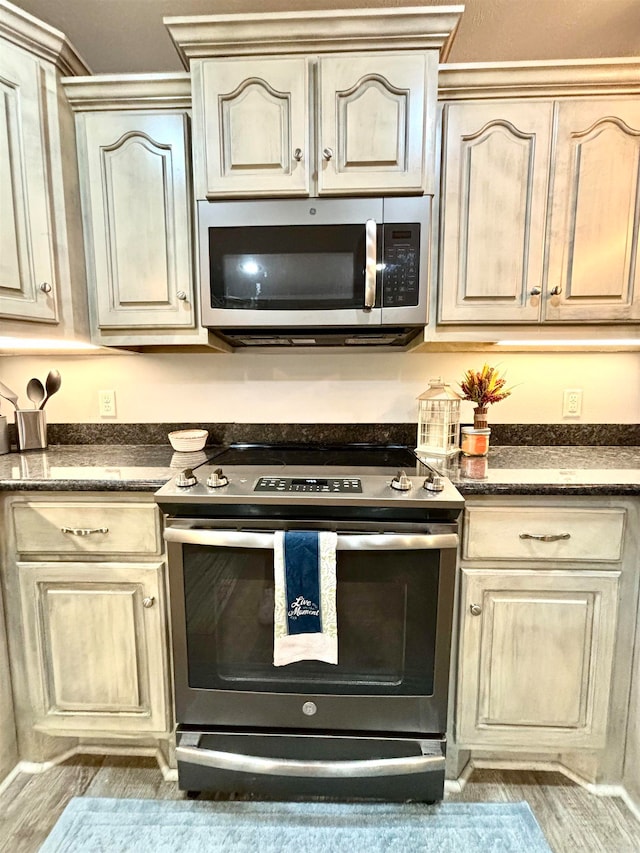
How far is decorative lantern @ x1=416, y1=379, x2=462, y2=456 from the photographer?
4.88ft

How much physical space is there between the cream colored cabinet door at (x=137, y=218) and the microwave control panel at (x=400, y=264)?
26.9 inches

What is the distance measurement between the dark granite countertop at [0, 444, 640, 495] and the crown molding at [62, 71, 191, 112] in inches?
47.8

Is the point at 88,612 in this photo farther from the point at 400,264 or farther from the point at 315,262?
the point at 400,264

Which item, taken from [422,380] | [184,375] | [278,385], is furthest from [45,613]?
[422,380]

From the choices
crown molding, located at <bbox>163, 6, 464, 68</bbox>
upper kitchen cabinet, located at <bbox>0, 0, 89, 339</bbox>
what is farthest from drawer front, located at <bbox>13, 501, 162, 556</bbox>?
crown molding, located at <bbox>163, 6, 464, 68</bbox>

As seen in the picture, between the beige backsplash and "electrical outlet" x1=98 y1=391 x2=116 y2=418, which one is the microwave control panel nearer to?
the beige backsplash

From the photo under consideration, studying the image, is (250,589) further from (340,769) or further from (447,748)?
(447,748)

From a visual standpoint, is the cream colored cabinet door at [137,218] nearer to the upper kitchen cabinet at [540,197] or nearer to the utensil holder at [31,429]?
the utensil holder at [31,429]

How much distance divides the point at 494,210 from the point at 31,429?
1923mm

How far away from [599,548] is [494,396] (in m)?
0.56

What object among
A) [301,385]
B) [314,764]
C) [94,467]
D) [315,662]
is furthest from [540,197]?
[314,764]

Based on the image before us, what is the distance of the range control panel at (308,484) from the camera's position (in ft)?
3.82

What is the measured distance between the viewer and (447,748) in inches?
51.3

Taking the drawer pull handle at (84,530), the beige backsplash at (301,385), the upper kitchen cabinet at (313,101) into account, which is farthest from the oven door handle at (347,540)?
the upper kitchen cabinet at (313,101)
